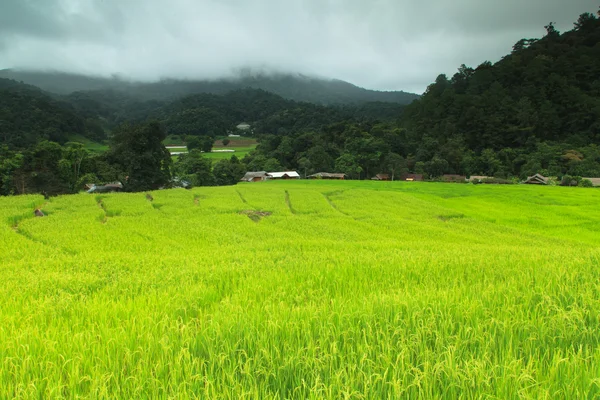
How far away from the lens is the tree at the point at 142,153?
125 ft

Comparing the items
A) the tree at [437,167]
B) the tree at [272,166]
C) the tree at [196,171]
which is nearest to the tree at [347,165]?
the tree at [272,166]

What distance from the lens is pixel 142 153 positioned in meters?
38.9

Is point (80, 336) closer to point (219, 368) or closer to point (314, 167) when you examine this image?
point (219, 368)

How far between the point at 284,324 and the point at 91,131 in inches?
4807

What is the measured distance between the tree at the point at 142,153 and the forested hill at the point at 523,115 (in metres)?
59.6

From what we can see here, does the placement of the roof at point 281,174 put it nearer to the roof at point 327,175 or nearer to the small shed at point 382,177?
the roof at point 327,175

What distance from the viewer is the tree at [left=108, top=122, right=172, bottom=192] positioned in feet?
125

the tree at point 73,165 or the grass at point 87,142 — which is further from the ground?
the grass at point 87,142

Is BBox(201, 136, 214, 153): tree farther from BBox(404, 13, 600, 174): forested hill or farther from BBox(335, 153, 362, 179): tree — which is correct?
BBox(404, 13, 600, 174): forested hill

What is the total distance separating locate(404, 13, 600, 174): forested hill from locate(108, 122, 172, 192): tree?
59.6 metres

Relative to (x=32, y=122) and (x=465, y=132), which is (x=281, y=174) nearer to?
(x=465, y=132)

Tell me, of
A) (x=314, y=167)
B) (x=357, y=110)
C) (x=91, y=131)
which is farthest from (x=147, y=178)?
(x=357, y=110)

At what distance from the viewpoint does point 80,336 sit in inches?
118

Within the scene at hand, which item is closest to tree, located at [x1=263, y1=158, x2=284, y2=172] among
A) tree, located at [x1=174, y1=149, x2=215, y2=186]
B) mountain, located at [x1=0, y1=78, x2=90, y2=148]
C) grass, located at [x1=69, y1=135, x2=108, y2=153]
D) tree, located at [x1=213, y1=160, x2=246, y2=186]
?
tree, located at [x1=213, y1=160, x2=246, y2=186]
